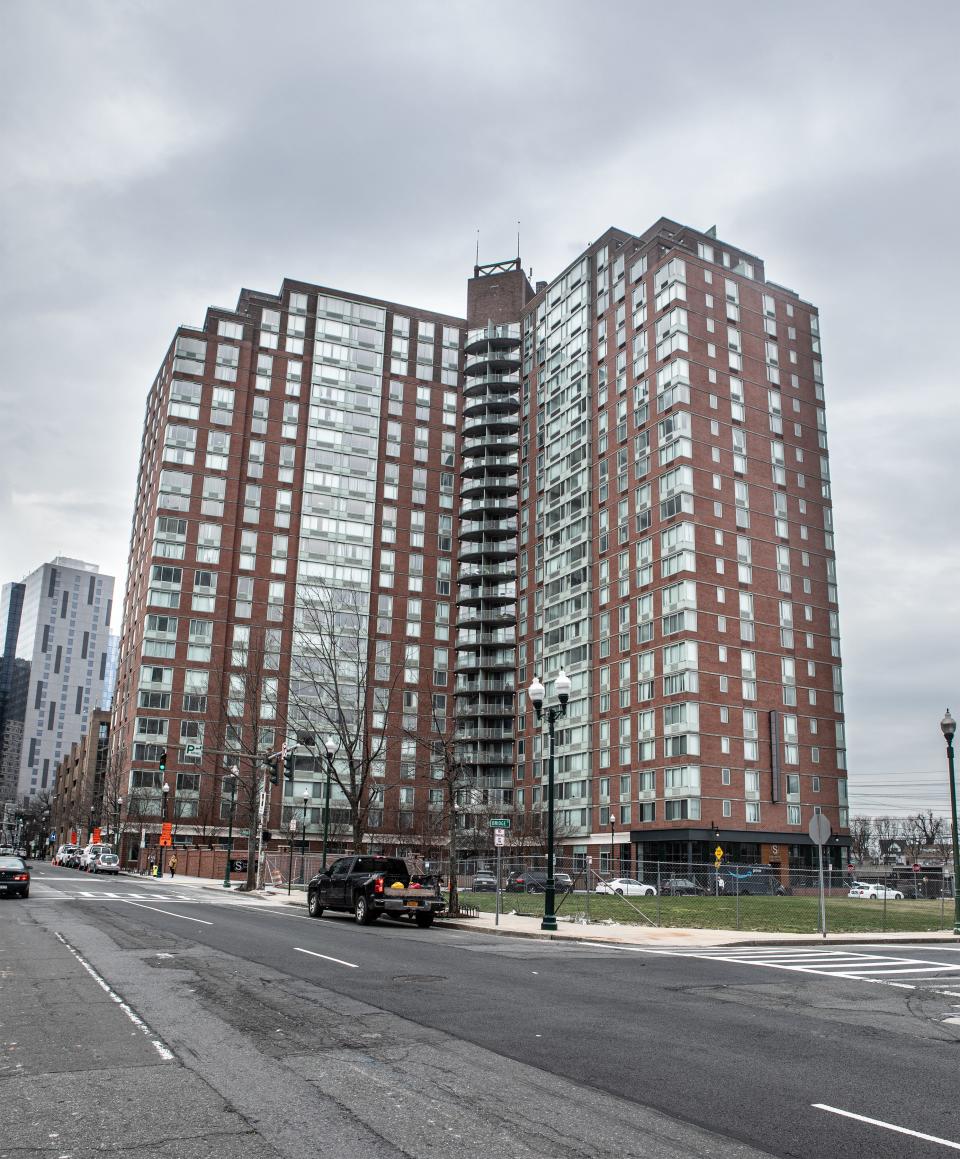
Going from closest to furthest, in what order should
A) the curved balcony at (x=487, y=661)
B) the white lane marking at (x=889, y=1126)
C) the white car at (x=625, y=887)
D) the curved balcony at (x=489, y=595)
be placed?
1. the white lane marking at (x=889, y=1126)
2. the white car at (x=625, y=887)
3. the curved balcony at (x=487, y=661)
4. the curved balcony at (x=489, y=595)

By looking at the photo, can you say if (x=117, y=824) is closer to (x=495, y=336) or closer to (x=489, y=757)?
(x=489, y=757)

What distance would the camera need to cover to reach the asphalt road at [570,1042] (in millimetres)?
6602

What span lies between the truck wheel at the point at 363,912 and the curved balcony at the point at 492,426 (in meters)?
82.4

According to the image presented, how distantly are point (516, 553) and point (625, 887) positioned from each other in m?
58.0

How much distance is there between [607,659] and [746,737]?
1360 centimetres

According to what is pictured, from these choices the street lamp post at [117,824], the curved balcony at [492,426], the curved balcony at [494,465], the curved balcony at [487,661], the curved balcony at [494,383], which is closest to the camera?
the street lamp post at [117,824]

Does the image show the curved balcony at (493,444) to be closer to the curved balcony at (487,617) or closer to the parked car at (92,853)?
the curved balcony at (487,617)

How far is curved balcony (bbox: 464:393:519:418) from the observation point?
349 ft

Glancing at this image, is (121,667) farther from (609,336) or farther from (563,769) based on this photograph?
(609,336)

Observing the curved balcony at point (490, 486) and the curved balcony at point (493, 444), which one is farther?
the curved balcony at point (493, 444)

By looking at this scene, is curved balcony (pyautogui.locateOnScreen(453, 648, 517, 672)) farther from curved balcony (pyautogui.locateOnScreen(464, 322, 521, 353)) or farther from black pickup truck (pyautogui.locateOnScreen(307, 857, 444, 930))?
black pickup truck (pyautogui.locateOnScreen(307, 857, 444, 930))

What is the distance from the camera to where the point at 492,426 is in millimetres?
106938

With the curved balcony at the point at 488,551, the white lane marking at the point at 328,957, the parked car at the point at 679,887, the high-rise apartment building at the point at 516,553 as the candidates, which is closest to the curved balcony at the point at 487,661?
the high-rise apartment building at the point at 516,553

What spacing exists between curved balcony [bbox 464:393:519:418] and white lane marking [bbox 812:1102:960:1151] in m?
101
